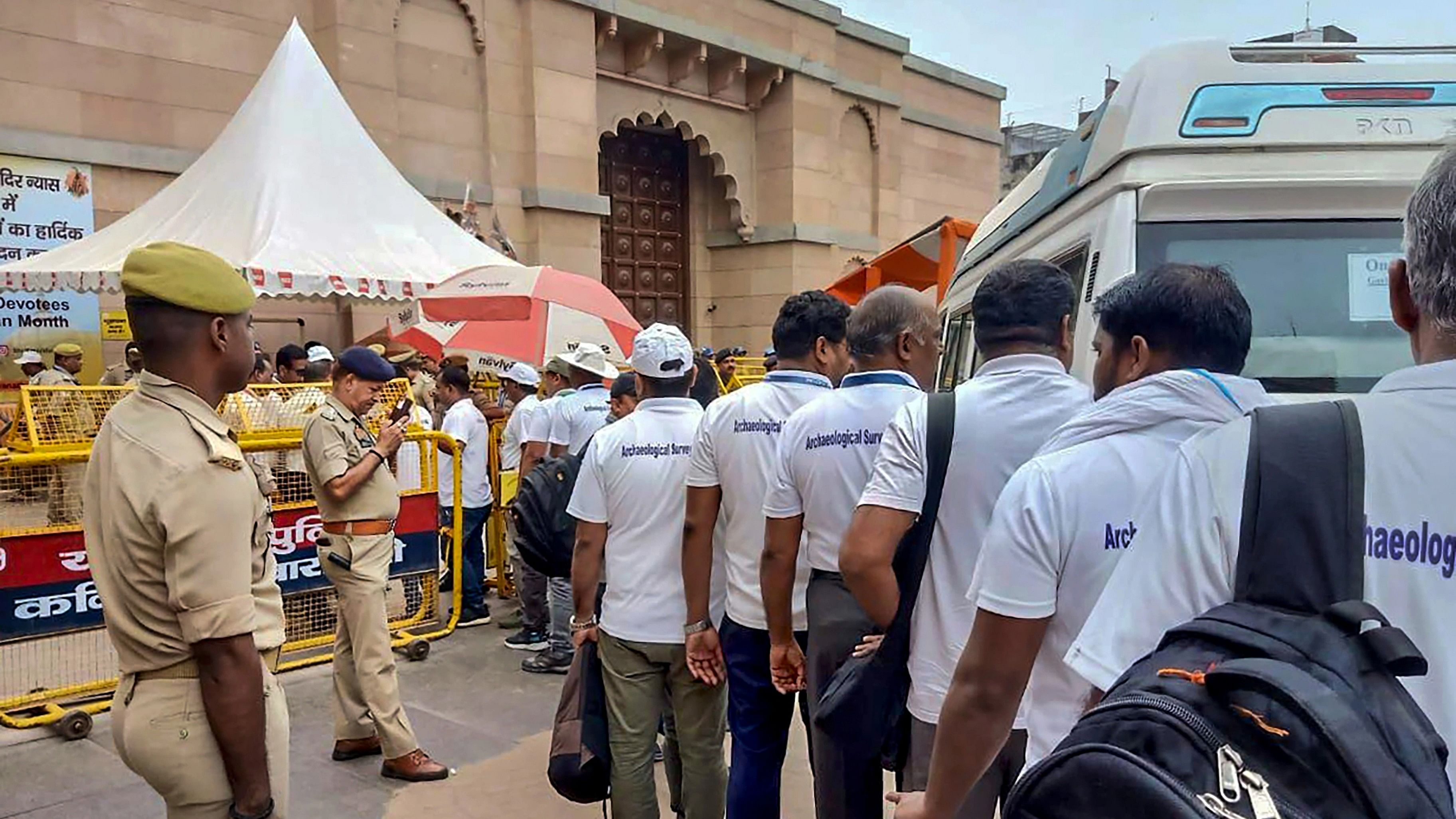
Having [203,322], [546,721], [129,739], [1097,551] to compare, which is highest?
[203,322]

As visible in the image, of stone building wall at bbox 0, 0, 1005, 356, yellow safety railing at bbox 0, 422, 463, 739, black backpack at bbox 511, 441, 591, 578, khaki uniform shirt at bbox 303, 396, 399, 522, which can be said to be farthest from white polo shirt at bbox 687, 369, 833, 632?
stone building wall at bbox 0, 0, 1005, 356

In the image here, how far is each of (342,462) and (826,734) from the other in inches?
106

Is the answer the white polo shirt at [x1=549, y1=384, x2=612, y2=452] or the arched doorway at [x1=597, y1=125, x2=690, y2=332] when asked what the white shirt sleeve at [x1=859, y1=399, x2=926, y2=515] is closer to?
the white polo shirt at [x1=549, y1=384, x2=612, y2=452]

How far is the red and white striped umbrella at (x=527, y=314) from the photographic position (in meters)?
7.09

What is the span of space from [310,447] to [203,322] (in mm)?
2206

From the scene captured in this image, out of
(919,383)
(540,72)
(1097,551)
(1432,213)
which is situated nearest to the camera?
(1432,213)

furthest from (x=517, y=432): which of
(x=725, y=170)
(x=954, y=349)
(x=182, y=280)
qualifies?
(x=725, y=170)

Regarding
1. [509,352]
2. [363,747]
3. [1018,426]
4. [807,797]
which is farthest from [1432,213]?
[509,352]

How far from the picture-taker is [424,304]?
7.53m

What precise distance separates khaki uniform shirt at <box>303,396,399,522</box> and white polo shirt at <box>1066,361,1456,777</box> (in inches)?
150

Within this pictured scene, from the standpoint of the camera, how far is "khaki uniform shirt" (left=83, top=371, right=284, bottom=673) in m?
1.94

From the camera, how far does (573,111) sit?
1441cm

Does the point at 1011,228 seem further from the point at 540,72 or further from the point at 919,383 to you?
the point at 540,72

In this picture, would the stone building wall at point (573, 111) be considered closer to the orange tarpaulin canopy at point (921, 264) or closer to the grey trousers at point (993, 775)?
the orange tarpaulin canopy at point (921, 264)
